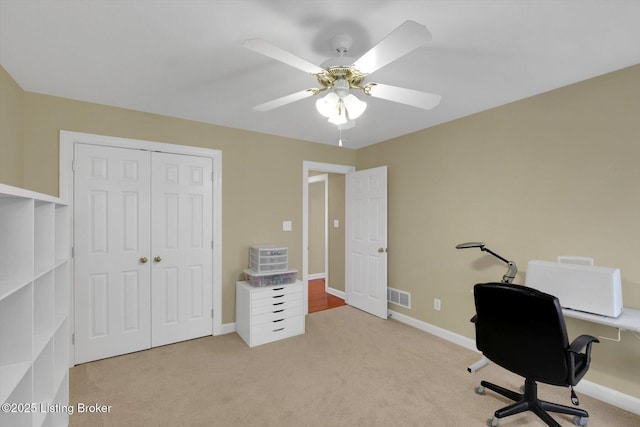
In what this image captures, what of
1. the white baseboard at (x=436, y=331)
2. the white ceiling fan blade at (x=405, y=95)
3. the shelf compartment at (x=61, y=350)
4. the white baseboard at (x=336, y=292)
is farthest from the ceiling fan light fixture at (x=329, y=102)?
the white baseboard at (x=336, y=292)

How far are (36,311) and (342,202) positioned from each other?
12.6 ft

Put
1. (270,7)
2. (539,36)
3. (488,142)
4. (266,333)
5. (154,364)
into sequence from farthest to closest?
(266,333), (488,142), (154,364), (539,36), (270,7)

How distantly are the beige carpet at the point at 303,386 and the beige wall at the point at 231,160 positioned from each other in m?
0.89

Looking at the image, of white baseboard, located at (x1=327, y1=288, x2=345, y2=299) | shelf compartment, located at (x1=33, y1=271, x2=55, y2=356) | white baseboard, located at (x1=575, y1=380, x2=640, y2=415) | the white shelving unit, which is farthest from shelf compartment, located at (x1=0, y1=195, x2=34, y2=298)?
white baseboard, located at (x1=327, y1=288, x2=345, y2=299)

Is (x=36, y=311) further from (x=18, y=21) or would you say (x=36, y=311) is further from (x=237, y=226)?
(x=237, y=226)

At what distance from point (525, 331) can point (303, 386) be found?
166 centimetres

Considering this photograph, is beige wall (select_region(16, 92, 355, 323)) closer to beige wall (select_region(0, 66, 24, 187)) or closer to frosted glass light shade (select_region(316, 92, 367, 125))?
beige wall (select_region(0, 66, 24, 187))

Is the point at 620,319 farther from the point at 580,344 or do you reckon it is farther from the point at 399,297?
the point at 399,297

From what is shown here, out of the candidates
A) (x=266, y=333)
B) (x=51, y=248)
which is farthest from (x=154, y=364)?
(x=51, y=248)

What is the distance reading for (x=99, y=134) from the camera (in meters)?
2.77

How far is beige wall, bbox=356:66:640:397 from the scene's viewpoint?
6.98ft

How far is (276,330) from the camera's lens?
323 centimetres

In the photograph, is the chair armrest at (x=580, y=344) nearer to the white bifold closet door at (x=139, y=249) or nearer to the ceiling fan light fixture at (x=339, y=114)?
the ceiling fan light fixture at (x=339, y=114)

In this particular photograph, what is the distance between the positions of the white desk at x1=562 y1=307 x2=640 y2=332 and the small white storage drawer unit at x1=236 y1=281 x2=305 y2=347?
2444mm
